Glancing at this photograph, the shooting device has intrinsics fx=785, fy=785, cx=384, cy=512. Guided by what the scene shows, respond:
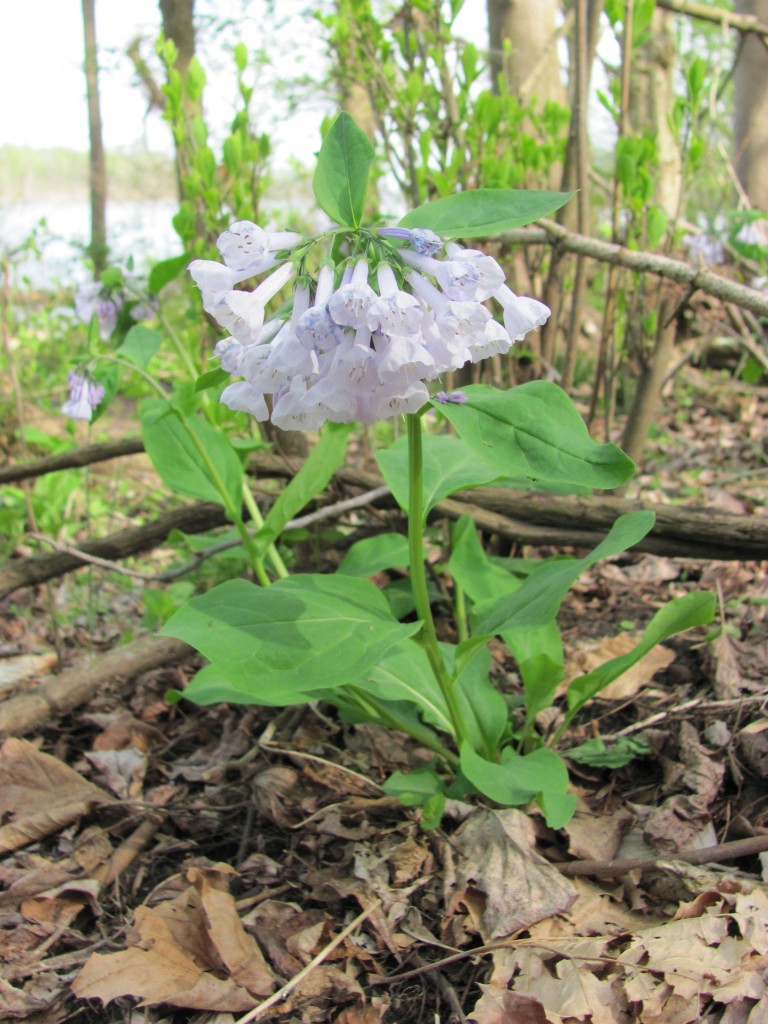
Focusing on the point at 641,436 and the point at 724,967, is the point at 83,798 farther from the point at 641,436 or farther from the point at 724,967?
the point at 641,436

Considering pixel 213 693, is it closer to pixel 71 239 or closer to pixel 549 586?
pixel 549 586

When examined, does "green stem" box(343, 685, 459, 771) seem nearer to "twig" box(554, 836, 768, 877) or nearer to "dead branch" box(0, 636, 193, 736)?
"twig" box(554, 836, 768, 877)

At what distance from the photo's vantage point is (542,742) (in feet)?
6.39

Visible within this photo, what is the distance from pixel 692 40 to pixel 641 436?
587 inches

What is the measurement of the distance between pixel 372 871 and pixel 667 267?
6.03ft

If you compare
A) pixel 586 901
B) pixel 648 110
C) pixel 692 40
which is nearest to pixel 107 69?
pixel 648 110

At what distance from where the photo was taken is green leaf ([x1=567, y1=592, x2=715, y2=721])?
174 cm

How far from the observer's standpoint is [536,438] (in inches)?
53.1

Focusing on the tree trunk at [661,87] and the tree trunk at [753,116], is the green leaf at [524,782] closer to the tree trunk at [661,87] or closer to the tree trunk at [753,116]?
the tree trunk at [661,87]

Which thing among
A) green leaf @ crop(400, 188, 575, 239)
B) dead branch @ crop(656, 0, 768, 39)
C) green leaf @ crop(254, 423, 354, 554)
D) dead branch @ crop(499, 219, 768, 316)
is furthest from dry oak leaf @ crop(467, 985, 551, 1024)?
dead branch @ crop(656, 0, 768, 39)

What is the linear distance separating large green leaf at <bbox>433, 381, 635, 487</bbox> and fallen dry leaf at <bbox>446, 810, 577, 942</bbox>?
814mm

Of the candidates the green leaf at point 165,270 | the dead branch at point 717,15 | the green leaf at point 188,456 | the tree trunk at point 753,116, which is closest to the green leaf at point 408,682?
the green leaf at point 188,456

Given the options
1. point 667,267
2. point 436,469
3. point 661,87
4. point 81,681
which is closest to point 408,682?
point 436,469

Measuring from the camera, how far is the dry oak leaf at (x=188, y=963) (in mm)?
1412
